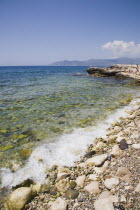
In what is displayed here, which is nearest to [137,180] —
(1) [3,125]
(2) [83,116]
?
(2) [83,116]

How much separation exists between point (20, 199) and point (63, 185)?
1.07 metres

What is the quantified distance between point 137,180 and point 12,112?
860 cm

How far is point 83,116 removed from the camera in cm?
897

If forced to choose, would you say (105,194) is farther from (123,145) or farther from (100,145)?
(100,145)

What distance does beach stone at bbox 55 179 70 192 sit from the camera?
3.58 m

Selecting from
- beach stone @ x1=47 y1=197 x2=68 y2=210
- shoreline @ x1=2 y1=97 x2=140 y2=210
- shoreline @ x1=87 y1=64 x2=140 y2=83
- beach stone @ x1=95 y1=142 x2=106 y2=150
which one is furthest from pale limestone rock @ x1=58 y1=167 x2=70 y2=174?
shoreline @ x1=87 y1=64 x2=140 y2=83

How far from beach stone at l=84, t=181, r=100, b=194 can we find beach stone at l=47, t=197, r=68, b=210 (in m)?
0.63

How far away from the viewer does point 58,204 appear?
121 inches

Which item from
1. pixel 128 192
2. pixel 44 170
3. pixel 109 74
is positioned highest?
pixel 109 74

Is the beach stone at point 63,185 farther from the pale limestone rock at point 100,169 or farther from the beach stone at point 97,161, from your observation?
the beach stone at point 97,161

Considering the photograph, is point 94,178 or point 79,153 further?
point 79,153

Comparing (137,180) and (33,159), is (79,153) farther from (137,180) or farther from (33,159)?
(137,180)

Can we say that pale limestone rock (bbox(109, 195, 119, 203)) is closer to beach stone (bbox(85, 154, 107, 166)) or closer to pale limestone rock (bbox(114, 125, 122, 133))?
beach stone (bbox(85, 154, 107, 166))

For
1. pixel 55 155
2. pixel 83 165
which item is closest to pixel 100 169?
pixel 83 165
